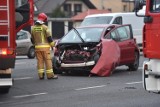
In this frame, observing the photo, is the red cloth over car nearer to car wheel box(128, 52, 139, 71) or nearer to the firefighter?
the firefighter

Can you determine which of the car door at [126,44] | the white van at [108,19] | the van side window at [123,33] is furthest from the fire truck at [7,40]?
the white van at [108,19]

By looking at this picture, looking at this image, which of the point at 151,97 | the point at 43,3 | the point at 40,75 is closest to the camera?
the point at 151,97

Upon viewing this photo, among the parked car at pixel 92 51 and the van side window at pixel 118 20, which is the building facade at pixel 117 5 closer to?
the van side window at pixel 118 20

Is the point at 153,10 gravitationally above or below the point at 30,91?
above

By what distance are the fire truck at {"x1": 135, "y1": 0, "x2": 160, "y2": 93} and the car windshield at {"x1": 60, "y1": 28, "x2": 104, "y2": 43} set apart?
22.3 feet

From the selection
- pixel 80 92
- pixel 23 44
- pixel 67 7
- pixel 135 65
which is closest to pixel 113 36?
pixel 135 65

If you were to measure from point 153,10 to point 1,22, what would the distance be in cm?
332

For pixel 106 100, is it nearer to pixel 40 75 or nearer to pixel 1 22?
pixel 1 22

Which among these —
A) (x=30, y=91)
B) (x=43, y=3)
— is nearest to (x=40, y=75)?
(x=30, y=91)

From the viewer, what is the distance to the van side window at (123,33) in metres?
17.5

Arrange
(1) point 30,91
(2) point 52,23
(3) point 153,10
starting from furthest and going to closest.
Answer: (2) point 52,23 < (1) point 30,91 < (3) point 153,10

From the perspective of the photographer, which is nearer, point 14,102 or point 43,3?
point 14,102

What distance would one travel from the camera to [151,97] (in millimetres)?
11438

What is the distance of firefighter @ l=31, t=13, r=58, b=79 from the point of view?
15.1m
